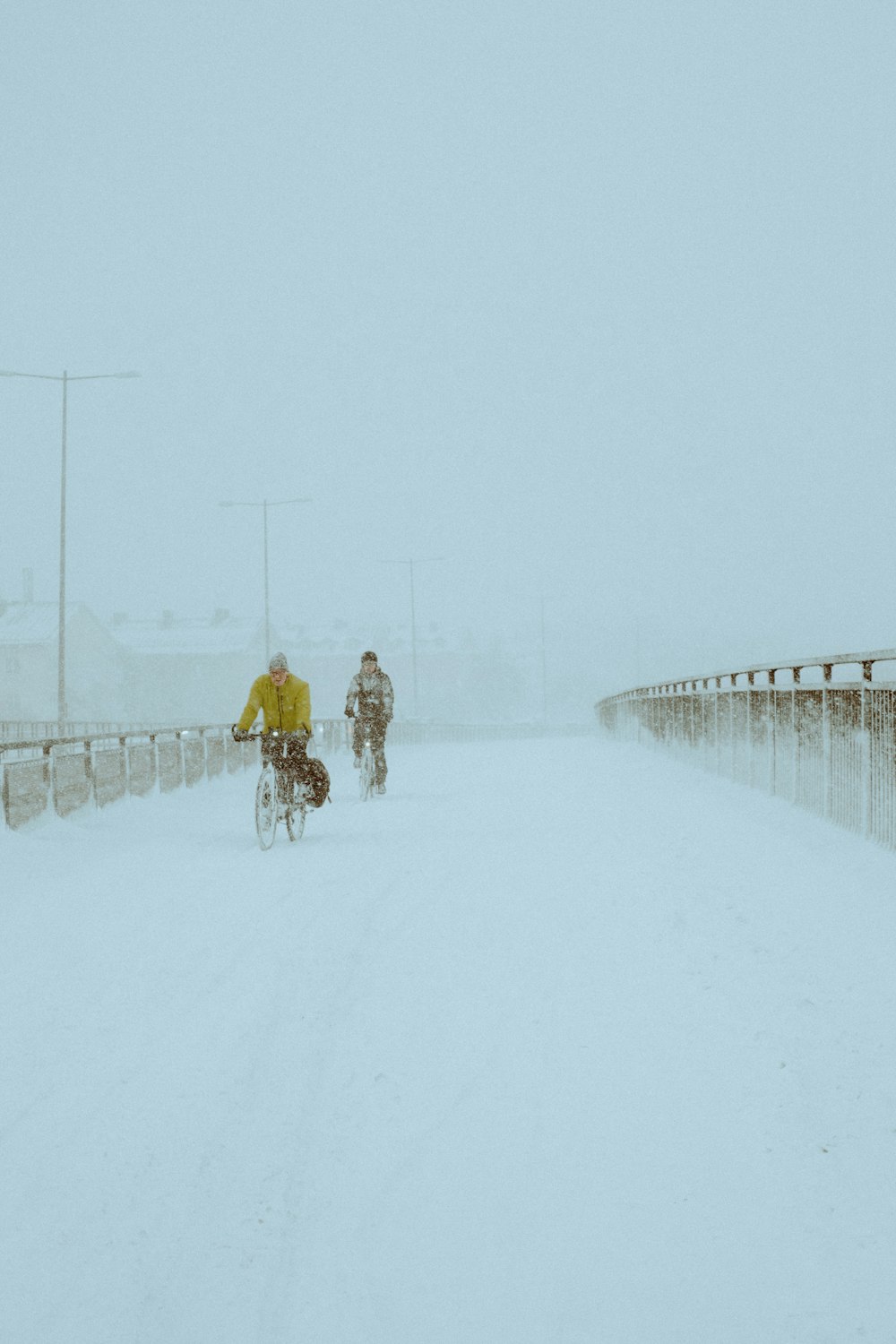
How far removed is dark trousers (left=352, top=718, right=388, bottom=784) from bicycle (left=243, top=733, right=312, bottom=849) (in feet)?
16.5

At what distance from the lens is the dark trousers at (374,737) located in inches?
794

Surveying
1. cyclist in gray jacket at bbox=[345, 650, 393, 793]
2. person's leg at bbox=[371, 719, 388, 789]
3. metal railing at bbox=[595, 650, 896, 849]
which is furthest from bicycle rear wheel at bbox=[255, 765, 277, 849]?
person's leg at bbox=[371, 719, 388, 789]

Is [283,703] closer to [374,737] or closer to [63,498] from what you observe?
[374,737]

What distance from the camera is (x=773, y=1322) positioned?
12.5ft

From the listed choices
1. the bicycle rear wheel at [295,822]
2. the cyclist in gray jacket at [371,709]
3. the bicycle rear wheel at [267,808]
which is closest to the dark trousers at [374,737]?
the cyclist in gray jacket at [371,709]

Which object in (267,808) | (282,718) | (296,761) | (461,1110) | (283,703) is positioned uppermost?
(283,703)

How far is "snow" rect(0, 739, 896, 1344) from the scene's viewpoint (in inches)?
156

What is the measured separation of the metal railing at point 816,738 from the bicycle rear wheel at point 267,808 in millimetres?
4823

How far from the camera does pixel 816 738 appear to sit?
13.1 m

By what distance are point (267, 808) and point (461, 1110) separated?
8.93m

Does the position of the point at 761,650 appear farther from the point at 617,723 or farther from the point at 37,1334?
the point at 37,1334

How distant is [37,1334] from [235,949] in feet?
15.5

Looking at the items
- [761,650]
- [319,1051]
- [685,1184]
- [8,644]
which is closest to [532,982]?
[319,1051]

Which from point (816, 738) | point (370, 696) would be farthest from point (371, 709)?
point (816, 738)
